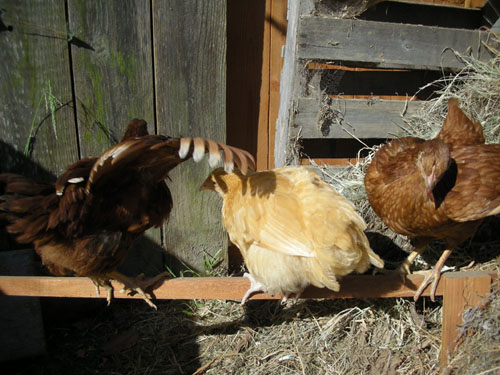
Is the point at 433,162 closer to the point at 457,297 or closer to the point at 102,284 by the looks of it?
the point at 457,297

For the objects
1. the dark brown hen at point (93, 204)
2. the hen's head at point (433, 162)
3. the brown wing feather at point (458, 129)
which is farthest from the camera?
the brown wing feather at point (458, 129)

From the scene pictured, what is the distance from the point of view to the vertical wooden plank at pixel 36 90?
1.72 metres

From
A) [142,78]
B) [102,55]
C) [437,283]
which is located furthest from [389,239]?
[102,55]

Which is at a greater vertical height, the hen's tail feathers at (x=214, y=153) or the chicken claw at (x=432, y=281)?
the hen's tail feathers at (x=214, y=153)

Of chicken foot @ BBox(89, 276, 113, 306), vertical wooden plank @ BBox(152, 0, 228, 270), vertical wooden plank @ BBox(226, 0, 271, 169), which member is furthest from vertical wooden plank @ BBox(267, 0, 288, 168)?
chicken foot @ BBox(89, 276, 113, 306)

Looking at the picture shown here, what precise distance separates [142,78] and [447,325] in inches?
85.8

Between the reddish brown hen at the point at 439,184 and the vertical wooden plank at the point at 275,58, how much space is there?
0.76 meters

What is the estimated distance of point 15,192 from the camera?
4.69 feet

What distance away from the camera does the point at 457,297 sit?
68.6 inches

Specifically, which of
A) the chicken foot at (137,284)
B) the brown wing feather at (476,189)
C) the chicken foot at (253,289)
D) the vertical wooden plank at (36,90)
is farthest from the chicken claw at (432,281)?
the vertical wooden plank at (36,90)

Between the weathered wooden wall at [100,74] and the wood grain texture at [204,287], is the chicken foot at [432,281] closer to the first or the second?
the wood grain texture at [204,287]

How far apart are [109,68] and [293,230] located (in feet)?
4.54

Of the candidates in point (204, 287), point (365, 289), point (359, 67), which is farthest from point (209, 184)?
point (359, 67)

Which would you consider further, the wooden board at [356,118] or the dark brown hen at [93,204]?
the wooden board at [356,118]
